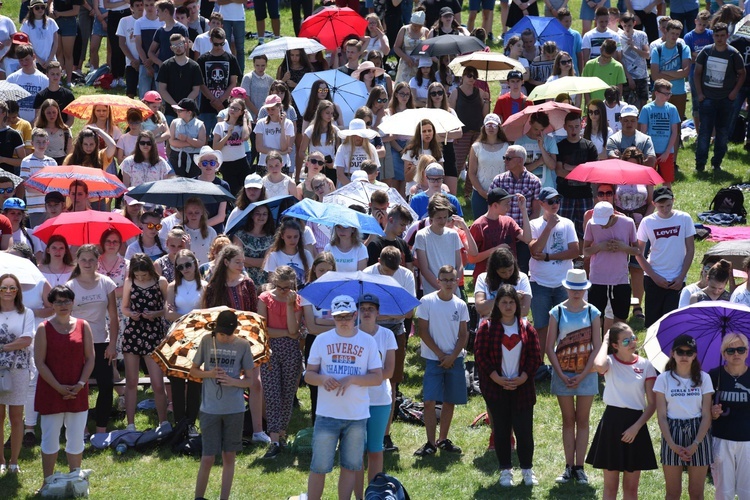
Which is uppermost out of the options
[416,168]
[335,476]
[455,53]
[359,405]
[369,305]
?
[455,53]

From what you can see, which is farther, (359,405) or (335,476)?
(335,476)

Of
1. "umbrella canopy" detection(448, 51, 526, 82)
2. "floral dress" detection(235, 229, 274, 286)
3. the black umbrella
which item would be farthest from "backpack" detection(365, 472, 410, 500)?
the black umbrella

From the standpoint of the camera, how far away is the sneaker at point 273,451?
37.1ft

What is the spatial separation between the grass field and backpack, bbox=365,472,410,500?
1.07m

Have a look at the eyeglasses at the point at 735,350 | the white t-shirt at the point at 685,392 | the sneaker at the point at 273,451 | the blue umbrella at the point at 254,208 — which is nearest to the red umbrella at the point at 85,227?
the blue umbrella at the point at 254,208

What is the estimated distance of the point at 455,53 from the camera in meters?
18.2

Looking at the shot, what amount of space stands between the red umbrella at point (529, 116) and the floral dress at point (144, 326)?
5.55m

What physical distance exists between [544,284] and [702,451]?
3449 mm

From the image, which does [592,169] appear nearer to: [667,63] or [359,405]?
[359,405]

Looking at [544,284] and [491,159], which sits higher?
[491,159]

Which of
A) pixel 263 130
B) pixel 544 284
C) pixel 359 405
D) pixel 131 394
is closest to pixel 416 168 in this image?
pixel 263 130

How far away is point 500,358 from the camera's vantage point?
10.6 m

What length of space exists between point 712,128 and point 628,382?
31.5 ft

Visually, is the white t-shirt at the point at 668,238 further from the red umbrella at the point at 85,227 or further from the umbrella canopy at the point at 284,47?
the umbrella canopy at the point at 284,47
